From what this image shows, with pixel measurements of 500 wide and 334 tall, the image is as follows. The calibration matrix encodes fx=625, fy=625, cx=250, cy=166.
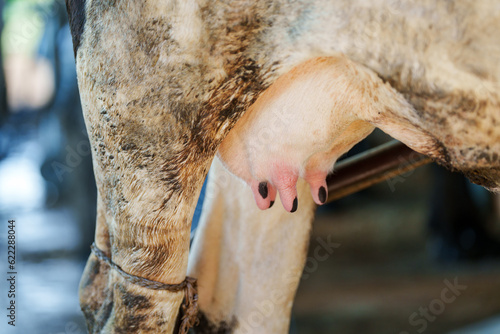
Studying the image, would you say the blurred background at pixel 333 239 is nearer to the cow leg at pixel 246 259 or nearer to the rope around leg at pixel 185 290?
the cow leg at pixel 246 259

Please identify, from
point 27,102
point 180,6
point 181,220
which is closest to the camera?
point 180,6

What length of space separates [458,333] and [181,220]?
4.54 feet

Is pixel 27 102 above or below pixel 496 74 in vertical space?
below

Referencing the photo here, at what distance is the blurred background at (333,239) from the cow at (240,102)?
4.29ft

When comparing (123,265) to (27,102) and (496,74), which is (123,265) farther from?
(27,102)

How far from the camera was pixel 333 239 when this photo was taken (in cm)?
325

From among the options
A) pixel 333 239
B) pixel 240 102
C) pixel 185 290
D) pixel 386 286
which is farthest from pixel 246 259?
pixel 333 239

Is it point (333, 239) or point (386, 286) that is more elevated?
point (386, 286)

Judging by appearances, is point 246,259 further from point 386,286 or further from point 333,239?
point 333,239

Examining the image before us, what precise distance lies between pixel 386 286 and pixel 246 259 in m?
1.43

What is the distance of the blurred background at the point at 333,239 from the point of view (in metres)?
2.32

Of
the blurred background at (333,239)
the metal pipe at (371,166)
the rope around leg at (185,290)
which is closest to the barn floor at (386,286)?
the blurred background at (333,239)

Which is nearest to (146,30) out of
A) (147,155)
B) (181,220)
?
(147,155)

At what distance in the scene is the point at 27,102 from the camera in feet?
17.0
